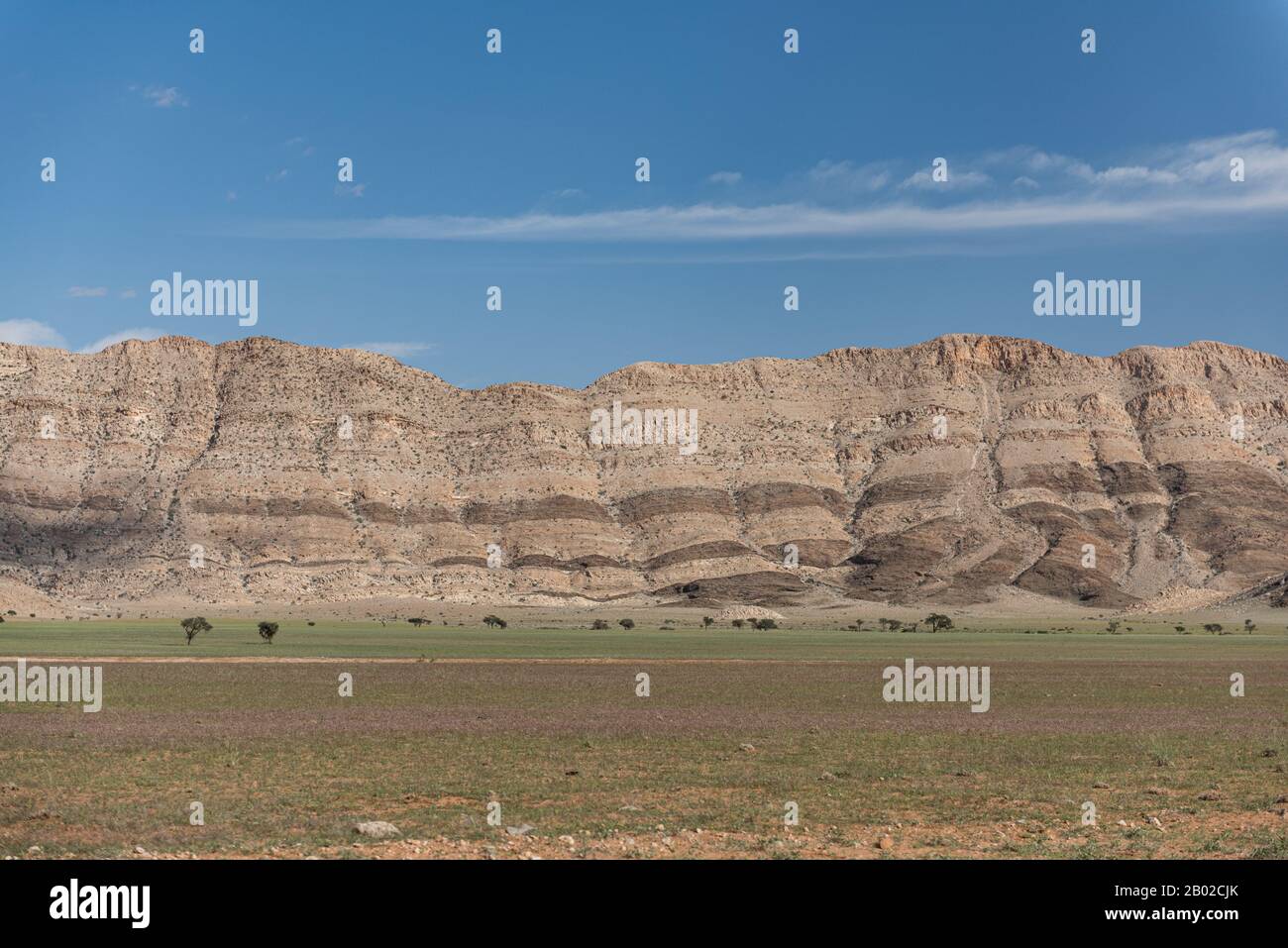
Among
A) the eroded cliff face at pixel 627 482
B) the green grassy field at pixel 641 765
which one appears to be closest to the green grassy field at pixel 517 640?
the green grassy field at pixel 641 765

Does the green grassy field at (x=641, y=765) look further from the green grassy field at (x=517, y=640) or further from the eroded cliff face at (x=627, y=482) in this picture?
the eroded cliff face at (x=627, y=482)

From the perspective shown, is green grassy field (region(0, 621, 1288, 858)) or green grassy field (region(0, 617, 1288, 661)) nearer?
green grassy field (region(0, 621, 1288, 858))

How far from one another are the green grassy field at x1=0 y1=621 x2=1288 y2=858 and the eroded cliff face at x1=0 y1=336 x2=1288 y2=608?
97935 mm

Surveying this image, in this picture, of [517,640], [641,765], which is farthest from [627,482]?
[641,765]

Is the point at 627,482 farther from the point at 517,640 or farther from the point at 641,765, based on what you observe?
the point at 641,765

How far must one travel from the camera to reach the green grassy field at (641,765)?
17.6 meters

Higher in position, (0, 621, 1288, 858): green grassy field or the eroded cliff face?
the eroded cliff face

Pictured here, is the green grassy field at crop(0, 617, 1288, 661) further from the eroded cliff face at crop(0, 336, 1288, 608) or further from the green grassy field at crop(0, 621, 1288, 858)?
the eroded cliff face at crop(0, 336, 1288, 608)

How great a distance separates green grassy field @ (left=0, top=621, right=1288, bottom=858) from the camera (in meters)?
17.6

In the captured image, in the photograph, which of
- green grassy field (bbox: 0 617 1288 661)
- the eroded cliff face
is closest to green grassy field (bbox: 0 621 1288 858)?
green grassy field (bbox: 0 617 1288 661)

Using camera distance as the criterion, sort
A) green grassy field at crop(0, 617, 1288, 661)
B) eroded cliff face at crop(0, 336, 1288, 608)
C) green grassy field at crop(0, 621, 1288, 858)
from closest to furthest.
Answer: green grassy field at crop(0, 621, 1288, 858)
green grassy field at crop(0, 617, 1288, 661)
eroded cliff face at crop(0, 336, 1288, 608)

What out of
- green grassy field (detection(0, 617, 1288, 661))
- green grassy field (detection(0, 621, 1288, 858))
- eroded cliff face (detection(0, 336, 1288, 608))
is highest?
eroded cliff face (detection(0, 336, 1288, 608))

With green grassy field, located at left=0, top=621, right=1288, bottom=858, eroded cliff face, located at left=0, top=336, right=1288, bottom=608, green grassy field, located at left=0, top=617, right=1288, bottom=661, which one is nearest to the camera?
green grassy field, located at left=0, top=621, right=1288, bottom=858
